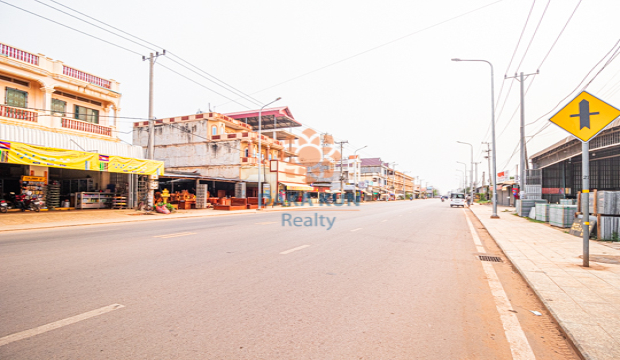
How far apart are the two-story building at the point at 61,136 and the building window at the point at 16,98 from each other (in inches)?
1.7

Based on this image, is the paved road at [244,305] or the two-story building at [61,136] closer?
the paved road at [244,305]

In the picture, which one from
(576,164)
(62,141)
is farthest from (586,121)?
(576,164)

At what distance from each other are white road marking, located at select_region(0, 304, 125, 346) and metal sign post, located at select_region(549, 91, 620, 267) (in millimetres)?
8179

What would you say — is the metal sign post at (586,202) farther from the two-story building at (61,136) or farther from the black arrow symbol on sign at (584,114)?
the two-story building at (61,136)

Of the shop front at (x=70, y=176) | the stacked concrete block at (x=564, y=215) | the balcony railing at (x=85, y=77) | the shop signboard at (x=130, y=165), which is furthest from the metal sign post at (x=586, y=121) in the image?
the balcony railing at (x=85, y=77)

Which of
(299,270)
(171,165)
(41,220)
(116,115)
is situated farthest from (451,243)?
(171,165)

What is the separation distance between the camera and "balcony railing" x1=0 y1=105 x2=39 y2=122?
17.9 metres

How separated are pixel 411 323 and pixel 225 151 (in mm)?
39282

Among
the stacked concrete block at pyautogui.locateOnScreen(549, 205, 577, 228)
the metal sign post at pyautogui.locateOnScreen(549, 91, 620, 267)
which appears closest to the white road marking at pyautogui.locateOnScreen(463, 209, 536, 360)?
the metal sign post at pyautogui.locateOnScreen(549, 91, 620, 267)

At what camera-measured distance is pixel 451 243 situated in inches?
412

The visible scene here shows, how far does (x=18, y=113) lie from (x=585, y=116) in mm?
24929

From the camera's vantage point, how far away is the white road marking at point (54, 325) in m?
3.10

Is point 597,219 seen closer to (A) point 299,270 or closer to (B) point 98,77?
(A) point 299,270

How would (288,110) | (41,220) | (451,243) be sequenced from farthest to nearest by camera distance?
(288,110) → (41,220) → (451,243)
